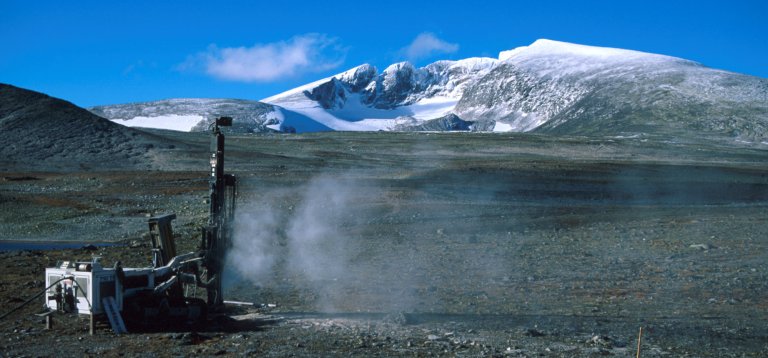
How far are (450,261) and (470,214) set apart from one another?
12.0m

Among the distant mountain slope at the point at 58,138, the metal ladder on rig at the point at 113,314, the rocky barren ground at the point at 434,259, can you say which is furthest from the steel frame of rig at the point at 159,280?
the distant mountain slope at the point at 58,138

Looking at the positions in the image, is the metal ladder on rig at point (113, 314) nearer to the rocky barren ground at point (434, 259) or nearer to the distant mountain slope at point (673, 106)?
the rocky barren ground at point (434, 259)

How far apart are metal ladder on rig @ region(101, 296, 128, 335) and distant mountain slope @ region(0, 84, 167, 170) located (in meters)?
50.1

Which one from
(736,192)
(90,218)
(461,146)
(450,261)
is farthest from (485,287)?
(461,146)

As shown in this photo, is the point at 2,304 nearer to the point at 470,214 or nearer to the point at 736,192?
the point at 470,214

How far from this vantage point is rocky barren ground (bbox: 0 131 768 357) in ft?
46.4

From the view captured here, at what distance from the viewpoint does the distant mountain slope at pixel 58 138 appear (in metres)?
65.2

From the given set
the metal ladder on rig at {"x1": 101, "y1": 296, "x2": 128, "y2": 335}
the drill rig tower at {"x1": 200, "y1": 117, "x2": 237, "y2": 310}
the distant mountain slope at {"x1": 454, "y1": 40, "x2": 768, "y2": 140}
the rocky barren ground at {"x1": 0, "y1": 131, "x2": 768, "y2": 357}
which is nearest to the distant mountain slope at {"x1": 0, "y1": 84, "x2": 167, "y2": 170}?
the rocky barren ground at {"x1": 0, "y1": 131, "x2": 768, "y2": 357}

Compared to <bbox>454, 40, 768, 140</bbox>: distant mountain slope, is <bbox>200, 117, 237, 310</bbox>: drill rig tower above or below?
below

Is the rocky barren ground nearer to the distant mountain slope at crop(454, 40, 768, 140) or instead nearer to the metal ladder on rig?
the metal ladder on rig

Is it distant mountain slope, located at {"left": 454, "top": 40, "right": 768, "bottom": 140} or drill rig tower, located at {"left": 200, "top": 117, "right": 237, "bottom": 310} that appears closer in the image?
drill rig tower, located at {"left": 200, "top": 117, "right": 237, "bottom": 310}

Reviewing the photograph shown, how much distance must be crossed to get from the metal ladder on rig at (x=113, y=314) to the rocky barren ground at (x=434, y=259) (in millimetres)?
328

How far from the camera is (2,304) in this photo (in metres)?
18.0

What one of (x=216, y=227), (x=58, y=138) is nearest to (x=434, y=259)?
(x=216, y=227)
